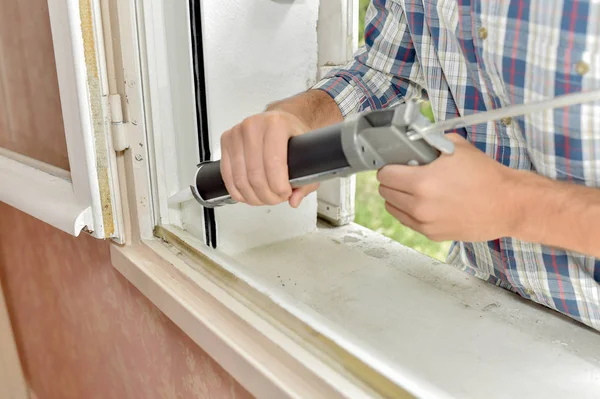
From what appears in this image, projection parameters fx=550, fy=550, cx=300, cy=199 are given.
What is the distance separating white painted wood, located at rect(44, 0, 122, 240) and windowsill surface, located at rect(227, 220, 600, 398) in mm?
214

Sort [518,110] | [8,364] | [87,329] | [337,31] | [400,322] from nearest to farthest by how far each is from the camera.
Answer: [518,110] → [400,322] → [337,31] → [87,329] → [8,364]

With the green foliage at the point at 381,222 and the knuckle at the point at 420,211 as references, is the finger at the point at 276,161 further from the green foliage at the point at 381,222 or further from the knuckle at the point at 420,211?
the green foliage at the point at 381,222

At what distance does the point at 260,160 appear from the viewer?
1.82 ft

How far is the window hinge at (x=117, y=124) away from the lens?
717mm

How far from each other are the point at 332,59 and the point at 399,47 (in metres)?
0.15

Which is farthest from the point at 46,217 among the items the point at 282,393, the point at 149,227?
Result: the point at 282,393

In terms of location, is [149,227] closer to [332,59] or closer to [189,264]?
[189,264]

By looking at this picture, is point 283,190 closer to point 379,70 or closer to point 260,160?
point 260,160

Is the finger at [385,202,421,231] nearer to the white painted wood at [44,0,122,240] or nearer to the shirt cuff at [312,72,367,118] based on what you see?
the shirt cuff at [312,72,367,118]

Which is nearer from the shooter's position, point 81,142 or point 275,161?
point 275,161

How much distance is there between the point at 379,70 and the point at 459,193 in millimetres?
388

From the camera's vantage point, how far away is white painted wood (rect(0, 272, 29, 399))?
139 centimetres

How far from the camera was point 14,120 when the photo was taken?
0.98m

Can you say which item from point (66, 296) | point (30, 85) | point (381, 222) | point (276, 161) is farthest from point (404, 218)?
point (381, 222)
